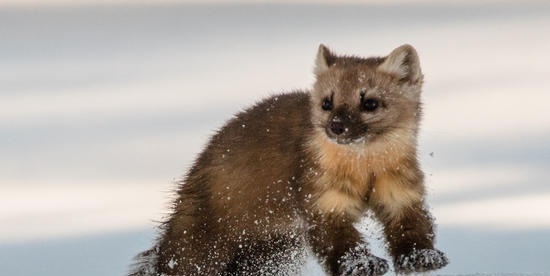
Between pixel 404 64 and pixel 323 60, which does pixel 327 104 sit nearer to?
pixel 323 60

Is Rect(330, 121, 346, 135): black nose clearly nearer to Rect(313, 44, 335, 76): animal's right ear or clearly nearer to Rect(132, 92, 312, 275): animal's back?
Rect(132, 92, 312, 275): animal's back

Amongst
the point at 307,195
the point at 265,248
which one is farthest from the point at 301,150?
the point at 265,248

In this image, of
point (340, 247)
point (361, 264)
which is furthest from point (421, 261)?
point (340, 247)

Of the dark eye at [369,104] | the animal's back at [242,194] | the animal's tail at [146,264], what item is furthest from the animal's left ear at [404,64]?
the animal's tail at [146,264]

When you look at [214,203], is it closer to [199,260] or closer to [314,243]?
[199,260]

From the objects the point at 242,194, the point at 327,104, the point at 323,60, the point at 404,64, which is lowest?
the point at 242,194

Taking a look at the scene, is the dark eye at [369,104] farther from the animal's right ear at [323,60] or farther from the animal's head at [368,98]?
the animal's right ear at [323,60]
